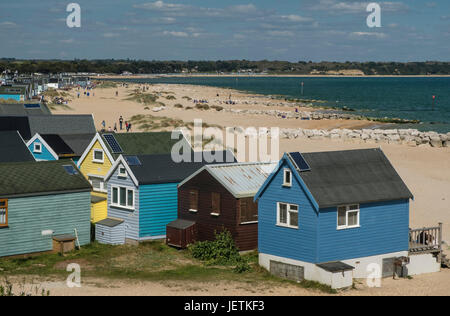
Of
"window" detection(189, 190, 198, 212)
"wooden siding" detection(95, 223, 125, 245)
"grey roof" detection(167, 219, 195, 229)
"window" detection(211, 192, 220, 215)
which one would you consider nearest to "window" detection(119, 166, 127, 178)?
"wooden siding" detection(95, 223, 125, 245)

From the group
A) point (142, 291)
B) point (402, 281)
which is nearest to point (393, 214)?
point (402, 281)

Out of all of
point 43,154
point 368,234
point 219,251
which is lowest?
point 219,251

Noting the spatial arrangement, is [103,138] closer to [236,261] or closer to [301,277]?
[236,261]

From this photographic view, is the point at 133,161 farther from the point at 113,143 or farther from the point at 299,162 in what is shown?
the point at 299,162

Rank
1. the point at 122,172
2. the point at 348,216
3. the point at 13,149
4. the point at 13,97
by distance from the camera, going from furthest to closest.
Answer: the point at 13,97 < the point at 13,149 < the point at 122,172 < the point at 348,216

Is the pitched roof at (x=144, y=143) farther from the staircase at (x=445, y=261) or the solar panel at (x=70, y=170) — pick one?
the staircase at (x=445, y=261)

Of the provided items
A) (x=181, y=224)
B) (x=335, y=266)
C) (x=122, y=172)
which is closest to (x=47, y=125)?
(x=122, y=172)
